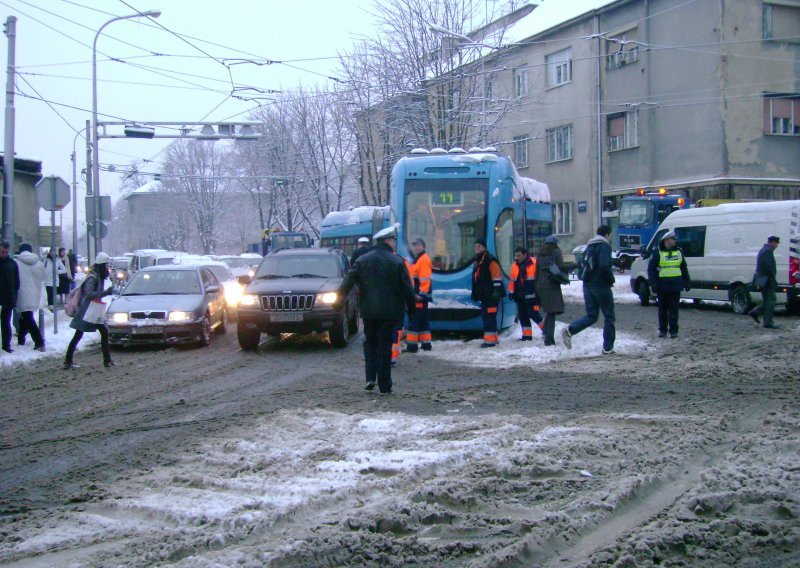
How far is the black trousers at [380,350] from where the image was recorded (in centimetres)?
887

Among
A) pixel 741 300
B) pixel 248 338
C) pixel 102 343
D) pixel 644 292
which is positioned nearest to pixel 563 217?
pixel 644 292

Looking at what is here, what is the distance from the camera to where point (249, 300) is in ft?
44.1

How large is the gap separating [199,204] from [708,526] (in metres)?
63.1

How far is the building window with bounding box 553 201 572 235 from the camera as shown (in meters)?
39.1

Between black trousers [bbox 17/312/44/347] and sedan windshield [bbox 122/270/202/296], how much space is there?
5.67ft

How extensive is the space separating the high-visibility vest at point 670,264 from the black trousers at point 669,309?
33 cm

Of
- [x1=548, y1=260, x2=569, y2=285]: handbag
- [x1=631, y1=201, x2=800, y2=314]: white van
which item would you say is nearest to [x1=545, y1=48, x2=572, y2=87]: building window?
[x1=631, y1=201, x2=800, y2=314]: white van

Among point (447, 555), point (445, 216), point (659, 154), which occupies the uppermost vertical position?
point (659, 154)

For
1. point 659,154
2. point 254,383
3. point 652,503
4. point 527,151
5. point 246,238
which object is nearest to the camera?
point 652,503

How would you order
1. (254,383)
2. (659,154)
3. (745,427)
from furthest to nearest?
(659,154)
(254,383)
(745,427)

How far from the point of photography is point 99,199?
78.6ft

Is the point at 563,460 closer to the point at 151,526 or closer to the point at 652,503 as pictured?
the point at 652,503

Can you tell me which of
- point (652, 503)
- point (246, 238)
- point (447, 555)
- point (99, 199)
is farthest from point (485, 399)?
point (246, 238)

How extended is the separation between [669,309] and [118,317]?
9.58 meters
